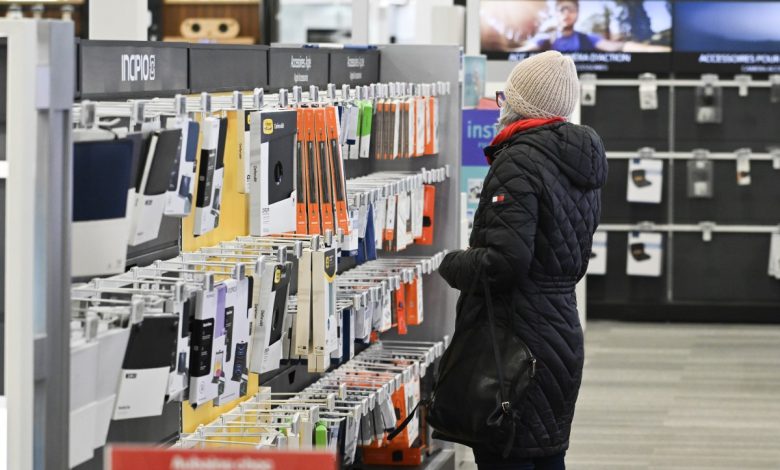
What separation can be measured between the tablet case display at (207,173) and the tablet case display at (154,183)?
0.27 metres

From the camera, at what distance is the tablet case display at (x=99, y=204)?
2477 mm

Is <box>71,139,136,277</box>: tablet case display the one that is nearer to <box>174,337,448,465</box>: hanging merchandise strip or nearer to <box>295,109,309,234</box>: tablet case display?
<box>174,337,448,465</box>: hanging merchandise strip

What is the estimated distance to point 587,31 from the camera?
32.3 ft

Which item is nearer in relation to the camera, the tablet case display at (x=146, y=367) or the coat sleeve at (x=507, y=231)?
the tablet case display at (x=146, y=367)

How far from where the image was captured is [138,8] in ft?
16.2

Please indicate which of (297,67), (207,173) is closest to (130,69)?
(207,173)

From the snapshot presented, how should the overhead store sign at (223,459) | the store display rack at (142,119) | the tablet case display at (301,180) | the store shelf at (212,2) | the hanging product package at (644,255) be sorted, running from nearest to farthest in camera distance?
the overhead store sign at (223,459) < the store display rack at (142,119) < the tablet case display at (301,180) < the hanging product package at (644,255) < the store shelf at (212,2)

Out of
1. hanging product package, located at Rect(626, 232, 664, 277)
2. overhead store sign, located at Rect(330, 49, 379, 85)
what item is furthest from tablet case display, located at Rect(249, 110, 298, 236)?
hanging product package, located at Rect(626, 232, 664, 277)

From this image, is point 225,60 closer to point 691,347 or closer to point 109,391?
point 109,391

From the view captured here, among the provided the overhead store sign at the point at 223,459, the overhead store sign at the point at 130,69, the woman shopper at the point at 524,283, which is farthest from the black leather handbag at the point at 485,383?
the overhead store sign at the point at 223,459

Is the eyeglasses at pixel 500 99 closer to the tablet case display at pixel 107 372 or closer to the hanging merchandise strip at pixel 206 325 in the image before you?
the hanging merchandise strip at pixel 206 325

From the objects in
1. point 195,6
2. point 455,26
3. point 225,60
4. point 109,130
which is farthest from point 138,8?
point 195,6

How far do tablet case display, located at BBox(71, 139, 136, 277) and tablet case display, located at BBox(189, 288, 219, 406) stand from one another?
1.82ft

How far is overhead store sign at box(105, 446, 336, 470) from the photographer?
1812mm
